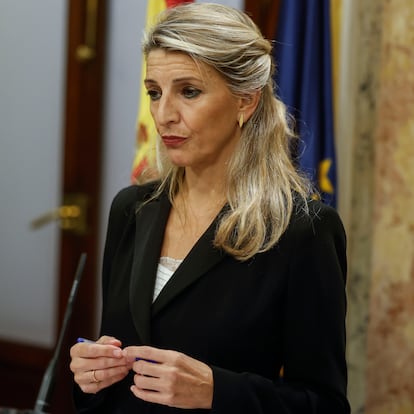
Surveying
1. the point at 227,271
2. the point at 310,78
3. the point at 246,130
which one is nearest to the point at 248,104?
the point at 246,130

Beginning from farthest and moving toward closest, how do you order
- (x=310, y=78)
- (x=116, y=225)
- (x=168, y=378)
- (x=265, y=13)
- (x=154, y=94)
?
(x=265, y=13), (x=310, y=78), (x=116, y=225), (x=154, y=94), (x=168, y=378)

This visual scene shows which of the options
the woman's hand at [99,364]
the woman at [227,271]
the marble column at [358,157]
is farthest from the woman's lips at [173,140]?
the marble column at [358,157]

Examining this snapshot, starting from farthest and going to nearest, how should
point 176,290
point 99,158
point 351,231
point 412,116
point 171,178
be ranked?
1. point 99,158
2. point 351,231
3. point 412,116
4. point 171,178
5. point 176,290

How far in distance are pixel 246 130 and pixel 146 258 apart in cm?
31

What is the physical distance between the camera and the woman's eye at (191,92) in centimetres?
157

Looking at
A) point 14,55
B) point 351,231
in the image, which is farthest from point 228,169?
point 14,55

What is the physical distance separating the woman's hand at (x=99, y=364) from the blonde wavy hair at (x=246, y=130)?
0.27m

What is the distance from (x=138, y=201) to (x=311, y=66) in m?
1.19

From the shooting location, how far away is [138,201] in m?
1.81

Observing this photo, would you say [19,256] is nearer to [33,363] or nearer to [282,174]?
[33,363]

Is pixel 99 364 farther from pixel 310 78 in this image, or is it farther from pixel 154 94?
pixel 310 78

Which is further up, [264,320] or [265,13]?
[265,13]

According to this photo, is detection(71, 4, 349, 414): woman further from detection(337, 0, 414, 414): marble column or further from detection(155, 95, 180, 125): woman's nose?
detection(337, 0, 414, 414): marble column

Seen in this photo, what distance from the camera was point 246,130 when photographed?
65.7 inches
